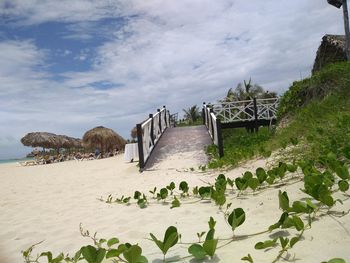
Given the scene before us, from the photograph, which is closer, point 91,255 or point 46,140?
point 91,255

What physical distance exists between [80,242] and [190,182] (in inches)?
126

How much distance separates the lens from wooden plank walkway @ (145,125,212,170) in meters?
9.09

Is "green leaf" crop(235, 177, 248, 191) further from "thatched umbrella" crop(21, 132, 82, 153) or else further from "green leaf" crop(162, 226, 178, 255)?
"thatched umbrella" crop(21, 132, 82, 153)

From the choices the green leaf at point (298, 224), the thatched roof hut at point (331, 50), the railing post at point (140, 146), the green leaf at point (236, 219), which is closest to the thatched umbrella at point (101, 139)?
the railing post at point (140, 146)

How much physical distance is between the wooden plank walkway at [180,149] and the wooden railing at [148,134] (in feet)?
0.54

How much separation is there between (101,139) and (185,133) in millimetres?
11794

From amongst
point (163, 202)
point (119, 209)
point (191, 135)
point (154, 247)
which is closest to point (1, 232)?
point (119, 209)

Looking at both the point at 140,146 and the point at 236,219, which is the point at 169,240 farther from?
the point at 140,146

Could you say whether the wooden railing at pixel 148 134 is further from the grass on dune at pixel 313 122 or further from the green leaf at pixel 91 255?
the green leaf at pixel 91 255

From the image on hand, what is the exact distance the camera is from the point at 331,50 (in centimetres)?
1162

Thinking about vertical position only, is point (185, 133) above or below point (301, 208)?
above

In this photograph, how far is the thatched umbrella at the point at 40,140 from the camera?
1089 inches

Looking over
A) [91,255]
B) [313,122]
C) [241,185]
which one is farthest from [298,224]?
[313,122]

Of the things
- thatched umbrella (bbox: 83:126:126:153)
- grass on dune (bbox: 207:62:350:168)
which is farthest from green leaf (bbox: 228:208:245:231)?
thatched umbrella (bbox: 83:126:126:153)
